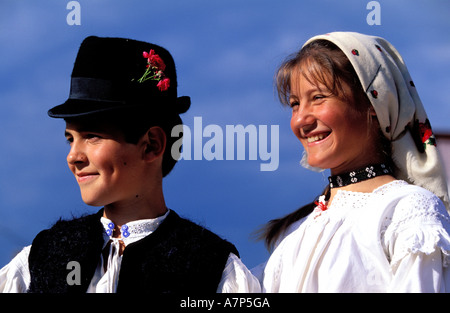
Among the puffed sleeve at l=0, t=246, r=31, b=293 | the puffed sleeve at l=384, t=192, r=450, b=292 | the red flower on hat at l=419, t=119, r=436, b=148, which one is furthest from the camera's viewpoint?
the red flower on hat at l=419, t=119, r=436, b=148

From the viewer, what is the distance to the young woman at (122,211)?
2838mm

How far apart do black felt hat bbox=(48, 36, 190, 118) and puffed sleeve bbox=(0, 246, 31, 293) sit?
2.42 ft

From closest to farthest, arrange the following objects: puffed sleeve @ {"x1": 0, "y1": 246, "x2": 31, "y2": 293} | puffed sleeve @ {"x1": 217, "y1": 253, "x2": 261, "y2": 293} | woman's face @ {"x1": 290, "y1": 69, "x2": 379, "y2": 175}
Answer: puffed sleeve @ {"x1": 217, "y1": 253, "x2": 261, "y2": 293} < puffed sleeve @ {"x1": 0, "y1": 246, "x2": 31, "y2": 293} < woman's face @ {"x1": 290, "y1": 69, "x2": 379, "y2": 175}

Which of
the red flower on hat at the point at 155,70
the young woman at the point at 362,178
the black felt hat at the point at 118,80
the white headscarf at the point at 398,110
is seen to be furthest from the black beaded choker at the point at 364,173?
the red flower on hat at the point at 155,70

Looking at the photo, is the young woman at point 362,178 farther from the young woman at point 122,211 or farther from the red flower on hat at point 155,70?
the red flower on hat at point 155,70

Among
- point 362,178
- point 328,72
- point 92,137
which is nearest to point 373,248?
point 362,178

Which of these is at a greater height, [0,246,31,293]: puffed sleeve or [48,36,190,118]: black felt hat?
[48,36,190,118]: black felt hat

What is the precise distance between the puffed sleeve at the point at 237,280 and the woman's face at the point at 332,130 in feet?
2.26

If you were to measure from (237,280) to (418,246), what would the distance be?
832 millimetres

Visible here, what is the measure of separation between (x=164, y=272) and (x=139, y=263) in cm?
13

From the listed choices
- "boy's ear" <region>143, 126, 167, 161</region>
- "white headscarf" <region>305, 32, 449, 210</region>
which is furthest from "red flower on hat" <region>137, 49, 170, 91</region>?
A: "white headscarf" <region>305, 32, 449, 210</region>

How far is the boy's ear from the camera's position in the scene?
2.98 meters

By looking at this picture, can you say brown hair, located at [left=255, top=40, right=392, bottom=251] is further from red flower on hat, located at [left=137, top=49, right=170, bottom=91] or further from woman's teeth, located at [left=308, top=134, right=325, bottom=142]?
red flower on hat, located at [left=137, top=49, right=170, bottom=91]
